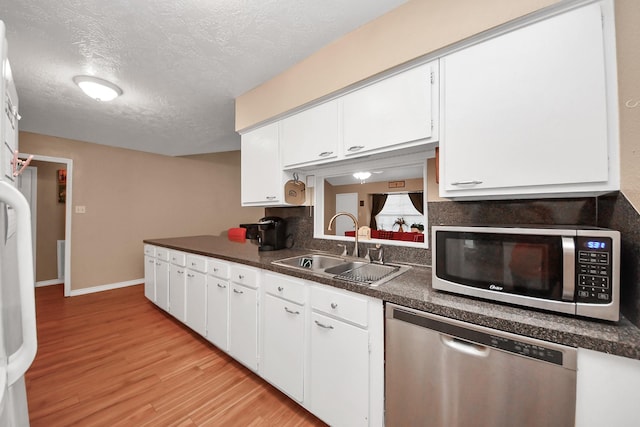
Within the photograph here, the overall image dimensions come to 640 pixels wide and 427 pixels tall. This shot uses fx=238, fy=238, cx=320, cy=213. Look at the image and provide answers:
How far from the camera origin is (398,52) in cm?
135

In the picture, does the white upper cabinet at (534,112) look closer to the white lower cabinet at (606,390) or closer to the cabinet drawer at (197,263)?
the white lower cabinet at (606,390)

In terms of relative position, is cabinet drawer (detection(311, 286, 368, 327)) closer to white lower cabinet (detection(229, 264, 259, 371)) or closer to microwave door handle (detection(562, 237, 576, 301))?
white lower cabinet (detection(229, 264, 259, 371))

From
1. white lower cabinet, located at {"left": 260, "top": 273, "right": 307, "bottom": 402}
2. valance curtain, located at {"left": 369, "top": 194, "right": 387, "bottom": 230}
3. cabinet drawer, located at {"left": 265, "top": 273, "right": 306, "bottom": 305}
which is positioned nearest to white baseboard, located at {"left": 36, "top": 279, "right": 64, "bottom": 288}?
white lower cabinet, located at {"left": 260, "top": 273, "right": 307, "bottom": 402}

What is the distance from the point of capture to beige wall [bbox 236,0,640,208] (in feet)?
2.74

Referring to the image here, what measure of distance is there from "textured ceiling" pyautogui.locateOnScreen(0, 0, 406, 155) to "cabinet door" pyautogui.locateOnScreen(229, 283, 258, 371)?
1.75m

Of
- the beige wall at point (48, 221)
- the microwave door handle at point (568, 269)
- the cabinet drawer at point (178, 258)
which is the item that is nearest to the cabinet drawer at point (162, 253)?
the cabinet drawer at point (178, 258)

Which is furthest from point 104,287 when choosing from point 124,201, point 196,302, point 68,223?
point 196,302

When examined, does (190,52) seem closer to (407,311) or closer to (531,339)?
(407,311)

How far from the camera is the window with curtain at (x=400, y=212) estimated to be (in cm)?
172

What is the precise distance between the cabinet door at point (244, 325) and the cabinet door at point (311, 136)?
1075 millimetres

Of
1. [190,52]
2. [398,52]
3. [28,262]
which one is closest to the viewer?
[28,262]

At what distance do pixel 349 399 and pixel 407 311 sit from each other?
0.61 metres

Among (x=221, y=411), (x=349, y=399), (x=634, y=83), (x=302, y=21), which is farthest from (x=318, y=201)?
(x=634, y=83)

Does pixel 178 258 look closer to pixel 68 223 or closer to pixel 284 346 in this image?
pixel 284 346
